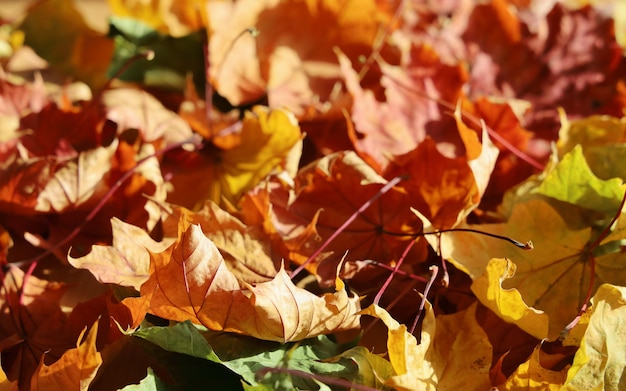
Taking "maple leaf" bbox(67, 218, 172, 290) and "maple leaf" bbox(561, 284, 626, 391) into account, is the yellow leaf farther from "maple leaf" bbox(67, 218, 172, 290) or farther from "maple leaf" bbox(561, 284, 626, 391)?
"maple leaf" bbox(67, 218, 172, 290)

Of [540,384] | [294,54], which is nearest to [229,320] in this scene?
[540,384]

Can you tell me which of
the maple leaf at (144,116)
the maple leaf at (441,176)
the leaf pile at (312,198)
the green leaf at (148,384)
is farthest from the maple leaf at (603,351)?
the maple leaf at (144,116)

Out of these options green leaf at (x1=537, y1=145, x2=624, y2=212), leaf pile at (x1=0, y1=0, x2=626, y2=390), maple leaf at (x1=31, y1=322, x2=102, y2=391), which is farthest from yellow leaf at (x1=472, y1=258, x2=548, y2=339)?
maple leaf at (x1=31, y1=322, x2=102, y2=391)

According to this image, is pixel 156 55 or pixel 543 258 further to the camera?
pixel 156 55

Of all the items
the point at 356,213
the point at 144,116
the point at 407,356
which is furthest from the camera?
the point at 144,116

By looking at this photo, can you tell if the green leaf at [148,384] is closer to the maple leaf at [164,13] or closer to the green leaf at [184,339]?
the green leaf at [184,339]

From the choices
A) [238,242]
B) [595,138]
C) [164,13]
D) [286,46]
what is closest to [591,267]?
[595,138]

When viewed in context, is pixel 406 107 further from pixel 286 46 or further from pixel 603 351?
pixel 603 351
